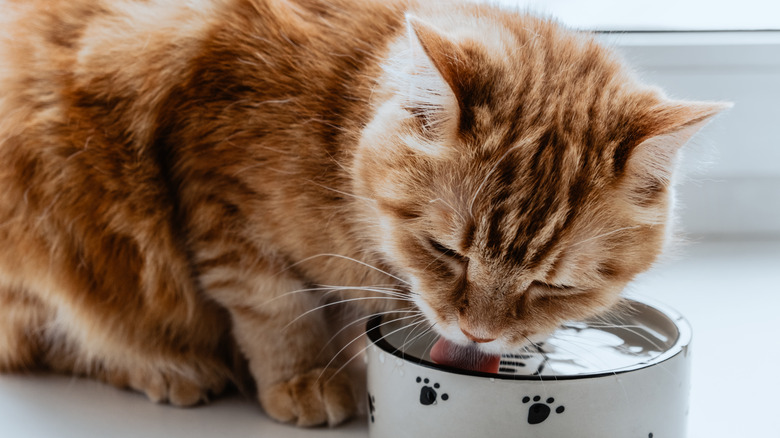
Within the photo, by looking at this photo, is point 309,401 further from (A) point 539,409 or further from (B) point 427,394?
(A) point 539,409

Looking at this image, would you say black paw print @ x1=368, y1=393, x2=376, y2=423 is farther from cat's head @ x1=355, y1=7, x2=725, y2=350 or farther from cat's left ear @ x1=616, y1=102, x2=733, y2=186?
cat's left ear @ x1=616, y1=102, x2=733, y2=186

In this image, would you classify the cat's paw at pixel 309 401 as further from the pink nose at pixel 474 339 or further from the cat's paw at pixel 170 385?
the pink nose at pixel 474 339

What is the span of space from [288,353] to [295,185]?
0.31 m

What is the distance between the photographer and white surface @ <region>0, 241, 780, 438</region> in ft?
4.36

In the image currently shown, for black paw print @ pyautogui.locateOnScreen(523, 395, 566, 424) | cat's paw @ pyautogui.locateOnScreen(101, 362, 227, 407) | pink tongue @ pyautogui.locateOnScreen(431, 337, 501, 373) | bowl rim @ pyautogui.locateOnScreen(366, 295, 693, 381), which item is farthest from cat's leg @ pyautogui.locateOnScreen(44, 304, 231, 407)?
black paw print @ pyautogui.locateOnScreen(523, 395, 566, 424)

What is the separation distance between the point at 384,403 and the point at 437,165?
353 millimetres

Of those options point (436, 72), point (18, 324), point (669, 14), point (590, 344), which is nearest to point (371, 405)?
point (590, 344)

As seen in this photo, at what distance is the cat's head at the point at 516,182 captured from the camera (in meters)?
1.07

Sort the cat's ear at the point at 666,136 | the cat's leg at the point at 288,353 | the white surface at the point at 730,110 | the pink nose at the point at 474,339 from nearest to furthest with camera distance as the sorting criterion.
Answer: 1. the cat's ear at the point at 666,136
2. the pink nose at the point at 474,339
3. the cat's leg at the point at 288,353
4. the white surface at the point at 730,110

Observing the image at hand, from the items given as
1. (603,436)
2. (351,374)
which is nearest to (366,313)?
(351,374)

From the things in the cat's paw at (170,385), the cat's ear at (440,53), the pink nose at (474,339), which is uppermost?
the cat's ear at (440,53)

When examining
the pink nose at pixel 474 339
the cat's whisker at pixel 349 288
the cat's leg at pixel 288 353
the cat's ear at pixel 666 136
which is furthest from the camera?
the cat's leg at pixel 288 353

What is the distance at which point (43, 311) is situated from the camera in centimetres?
147

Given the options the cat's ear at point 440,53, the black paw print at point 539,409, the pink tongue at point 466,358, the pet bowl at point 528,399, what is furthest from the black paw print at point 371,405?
the cat's ear at point 440,53
